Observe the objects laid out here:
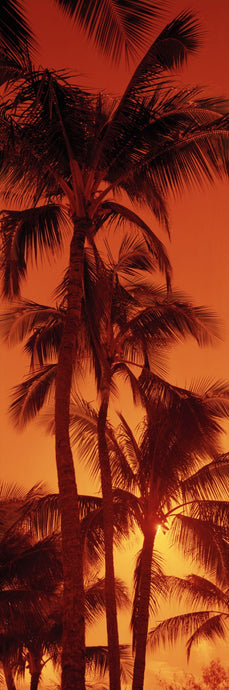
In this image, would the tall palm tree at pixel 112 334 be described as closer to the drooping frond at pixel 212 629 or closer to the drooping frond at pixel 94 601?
the drooping frond at pixel 94 601

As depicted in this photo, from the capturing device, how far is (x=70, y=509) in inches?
327

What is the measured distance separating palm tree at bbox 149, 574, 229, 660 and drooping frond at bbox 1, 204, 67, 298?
38.7ft

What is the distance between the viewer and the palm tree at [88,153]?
965 centimetres

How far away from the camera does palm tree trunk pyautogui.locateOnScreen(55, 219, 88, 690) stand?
743 cm

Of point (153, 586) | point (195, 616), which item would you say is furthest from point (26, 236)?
point (195, 616)

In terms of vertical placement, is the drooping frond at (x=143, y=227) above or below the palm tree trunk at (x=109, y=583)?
above

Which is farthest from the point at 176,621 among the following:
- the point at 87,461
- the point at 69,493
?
the point at 69,493

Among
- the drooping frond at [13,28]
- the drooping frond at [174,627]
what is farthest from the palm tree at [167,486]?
the drooping frond at [13,28]

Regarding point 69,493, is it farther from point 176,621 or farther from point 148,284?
point 176,621

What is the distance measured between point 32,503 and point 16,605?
1932mm

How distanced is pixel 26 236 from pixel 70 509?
4.66 metres

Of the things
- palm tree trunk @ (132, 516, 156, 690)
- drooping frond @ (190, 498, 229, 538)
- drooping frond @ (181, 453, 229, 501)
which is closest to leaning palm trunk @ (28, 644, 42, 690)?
palm tree trunk @ (132, 516, 156, 690)

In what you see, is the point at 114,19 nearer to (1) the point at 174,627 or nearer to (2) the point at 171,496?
(2) the point at 171,496

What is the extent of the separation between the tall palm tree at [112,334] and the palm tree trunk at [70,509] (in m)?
2.48
